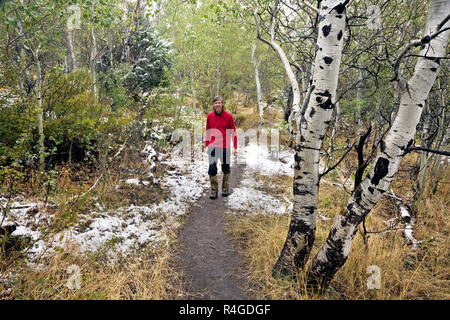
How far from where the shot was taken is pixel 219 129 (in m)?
4.73

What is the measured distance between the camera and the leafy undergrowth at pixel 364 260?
2.51 metres

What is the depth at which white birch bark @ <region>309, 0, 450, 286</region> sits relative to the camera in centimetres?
172

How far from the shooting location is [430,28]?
5.59 feet

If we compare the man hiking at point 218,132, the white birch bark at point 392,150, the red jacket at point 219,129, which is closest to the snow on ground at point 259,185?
the man hiking at point 218,132

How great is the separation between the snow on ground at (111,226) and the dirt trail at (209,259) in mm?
380

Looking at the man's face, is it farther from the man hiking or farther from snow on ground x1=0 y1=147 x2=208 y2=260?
snow on ground x1=0 y1=147 x2=208 y2=260

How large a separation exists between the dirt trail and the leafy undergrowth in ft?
0.66

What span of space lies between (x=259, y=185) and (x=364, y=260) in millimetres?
3633

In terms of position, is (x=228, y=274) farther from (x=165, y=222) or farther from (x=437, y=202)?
(x=437, y=202)

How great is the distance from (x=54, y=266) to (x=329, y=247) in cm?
321

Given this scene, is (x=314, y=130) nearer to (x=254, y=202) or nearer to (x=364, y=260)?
(x=364, y=260)

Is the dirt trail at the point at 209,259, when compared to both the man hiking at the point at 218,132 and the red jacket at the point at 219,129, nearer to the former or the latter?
the man hiking at the point at 218,132

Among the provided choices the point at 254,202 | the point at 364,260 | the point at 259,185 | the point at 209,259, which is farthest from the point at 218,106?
the point at 364,260

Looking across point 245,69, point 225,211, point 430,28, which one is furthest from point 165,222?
point 245,69
